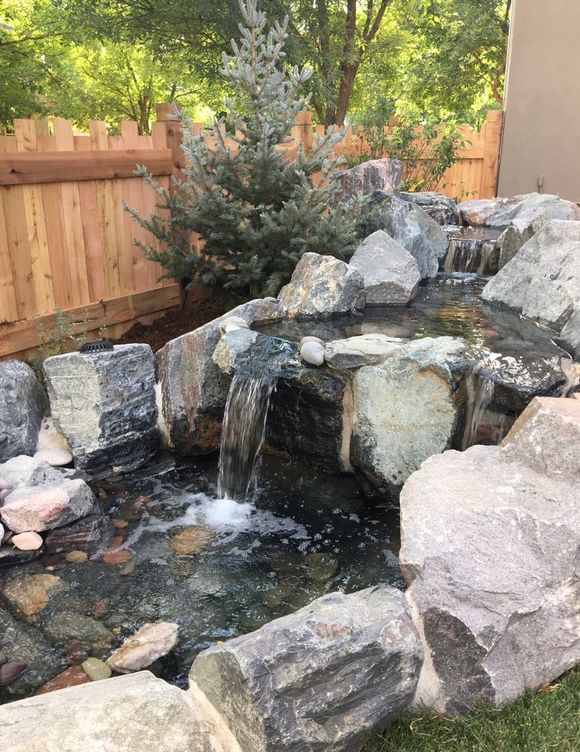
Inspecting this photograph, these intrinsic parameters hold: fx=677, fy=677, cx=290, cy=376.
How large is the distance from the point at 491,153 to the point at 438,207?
277cm

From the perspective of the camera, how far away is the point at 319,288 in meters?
5.86

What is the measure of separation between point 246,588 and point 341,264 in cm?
321

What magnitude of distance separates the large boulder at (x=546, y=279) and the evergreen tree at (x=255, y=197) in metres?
1.54

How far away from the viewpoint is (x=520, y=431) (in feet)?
10.2

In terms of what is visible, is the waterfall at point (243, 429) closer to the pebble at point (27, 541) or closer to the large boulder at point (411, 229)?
the pebble at point (27, 541)

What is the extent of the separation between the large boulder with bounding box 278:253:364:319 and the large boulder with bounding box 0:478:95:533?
7.91 ft

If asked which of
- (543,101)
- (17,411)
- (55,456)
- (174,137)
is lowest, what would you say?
(55,456)

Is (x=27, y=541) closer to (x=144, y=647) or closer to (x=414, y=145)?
(x=144, y=647)

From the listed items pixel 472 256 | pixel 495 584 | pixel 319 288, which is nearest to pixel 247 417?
pixel 319 288

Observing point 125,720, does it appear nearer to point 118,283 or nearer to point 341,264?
point 341,264

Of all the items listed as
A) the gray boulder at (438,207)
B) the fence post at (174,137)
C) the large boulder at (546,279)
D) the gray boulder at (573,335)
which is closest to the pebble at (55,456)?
the fence post at (174,137)

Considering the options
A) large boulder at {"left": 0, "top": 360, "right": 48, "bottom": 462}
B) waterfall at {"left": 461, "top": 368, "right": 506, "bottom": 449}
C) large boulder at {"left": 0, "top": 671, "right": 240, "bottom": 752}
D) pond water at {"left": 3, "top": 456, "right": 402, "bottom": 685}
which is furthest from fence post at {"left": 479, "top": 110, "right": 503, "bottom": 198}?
large boulder at {"left": 0, "top": 671, "right": 240, "bottom": 752}

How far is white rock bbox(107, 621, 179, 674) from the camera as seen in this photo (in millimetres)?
3057

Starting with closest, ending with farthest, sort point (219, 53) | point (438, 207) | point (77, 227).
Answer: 1. point (77, 227)
2. point (438, 207)
3. point (219, 53)
